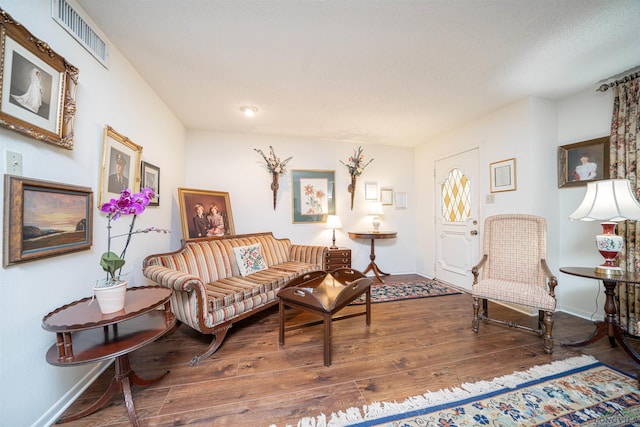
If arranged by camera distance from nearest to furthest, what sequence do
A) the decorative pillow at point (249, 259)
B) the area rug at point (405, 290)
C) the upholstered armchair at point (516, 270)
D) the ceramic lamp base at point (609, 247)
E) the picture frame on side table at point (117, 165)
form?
the picture frame on side table at point (117, 165)
the ceramic lamp base at point (609, 247)
the upholstered armchair at point (516, 270)
the decorative pillow at point (249, 259)
the area rug at point (405, 290)

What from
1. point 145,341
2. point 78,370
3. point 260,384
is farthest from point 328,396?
point 78,370

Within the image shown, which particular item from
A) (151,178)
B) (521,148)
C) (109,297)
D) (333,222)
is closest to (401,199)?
(333,222)

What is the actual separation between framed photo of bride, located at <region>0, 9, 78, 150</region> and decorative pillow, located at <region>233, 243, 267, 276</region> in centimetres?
179

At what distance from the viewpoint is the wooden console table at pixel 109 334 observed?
1.10 metres

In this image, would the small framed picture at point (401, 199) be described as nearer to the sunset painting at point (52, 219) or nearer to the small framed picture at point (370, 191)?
the small framed picture at point (370, 191)

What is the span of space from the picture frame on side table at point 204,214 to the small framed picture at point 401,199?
9.86 ft

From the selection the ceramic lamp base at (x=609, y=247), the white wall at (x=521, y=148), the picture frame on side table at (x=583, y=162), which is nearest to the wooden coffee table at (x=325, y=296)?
the ceramic lamp base at (x=609, y=247)

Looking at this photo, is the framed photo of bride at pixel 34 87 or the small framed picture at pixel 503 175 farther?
the small framed picture at pixel 503 175

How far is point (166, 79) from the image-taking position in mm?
2289

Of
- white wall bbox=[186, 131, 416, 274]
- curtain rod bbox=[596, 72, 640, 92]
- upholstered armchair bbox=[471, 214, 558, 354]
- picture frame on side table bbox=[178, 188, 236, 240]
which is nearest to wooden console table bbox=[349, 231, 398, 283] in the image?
white wall bbox=[186, 131, 416, 274]

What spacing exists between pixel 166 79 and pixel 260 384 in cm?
283

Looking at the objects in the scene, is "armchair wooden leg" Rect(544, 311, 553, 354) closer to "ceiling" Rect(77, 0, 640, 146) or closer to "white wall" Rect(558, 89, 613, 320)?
"white wall" Rect(558, 89, 613, 320)

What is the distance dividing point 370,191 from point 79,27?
386cm

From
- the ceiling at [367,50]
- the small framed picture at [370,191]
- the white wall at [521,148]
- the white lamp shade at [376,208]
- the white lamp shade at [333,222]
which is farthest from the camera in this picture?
the small framed picture at [370,191]
